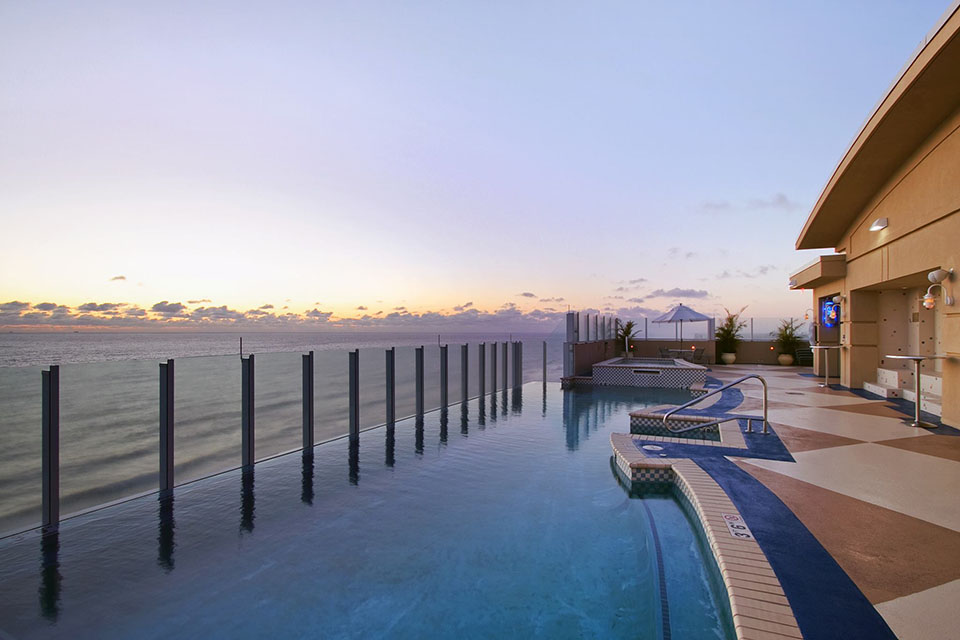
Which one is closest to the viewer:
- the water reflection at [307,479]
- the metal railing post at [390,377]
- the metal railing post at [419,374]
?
the water reflection at [307,479]

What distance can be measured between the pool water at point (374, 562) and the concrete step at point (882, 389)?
6.30 metres

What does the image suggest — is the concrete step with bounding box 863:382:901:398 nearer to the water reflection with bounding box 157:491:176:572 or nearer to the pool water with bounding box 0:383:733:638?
the pool water with bounding box 0:383:733:638

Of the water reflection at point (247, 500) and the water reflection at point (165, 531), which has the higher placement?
the water reflection at point (165, 531)

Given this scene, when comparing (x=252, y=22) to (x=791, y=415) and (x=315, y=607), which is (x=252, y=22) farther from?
(x=791, y=415)

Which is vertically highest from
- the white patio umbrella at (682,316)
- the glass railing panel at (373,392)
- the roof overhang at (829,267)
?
the roof overhang at (829,267)

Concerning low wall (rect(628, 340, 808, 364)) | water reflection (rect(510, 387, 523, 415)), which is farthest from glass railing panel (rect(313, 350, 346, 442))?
low wall (rect(628, 340, 808, 364))

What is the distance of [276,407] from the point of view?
9.33 m

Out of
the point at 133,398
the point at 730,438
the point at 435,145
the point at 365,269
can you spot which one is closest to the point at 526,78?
the point at 435,145

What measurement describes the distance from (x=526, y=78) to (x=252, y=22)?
521cm

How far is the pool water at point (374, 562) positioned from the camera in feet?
7.95

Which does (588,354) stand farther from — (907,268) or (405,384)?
(907,268)

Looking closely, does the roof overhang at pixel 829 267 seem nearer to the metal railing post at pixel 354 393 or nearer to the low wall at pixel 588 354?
the low wall at pixel 588 354

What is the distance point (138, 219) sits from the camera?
27.7 feet

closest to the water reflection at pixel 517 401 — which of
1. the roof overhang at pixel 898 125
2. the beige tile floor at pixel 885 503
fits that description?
the beige tile floor at pixel 885 503
